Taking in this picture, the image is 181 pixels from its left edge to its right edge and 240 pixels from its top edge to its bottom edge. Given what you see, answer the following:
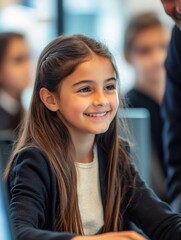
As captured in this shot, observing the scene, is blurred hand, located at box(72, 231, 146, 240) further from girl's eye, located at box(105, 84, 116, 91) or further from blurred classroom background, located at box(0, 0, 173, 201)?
blurred classroom background, located at box(0, 0, 173, 201)

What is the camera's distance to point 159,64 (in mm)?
2316

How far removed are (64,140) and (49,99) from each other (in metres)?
0.07

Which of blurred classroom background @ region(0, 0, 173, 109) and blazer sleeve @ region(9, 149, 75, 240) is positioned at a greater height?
blurred classroom background @ region(0, 0, 173, 109)

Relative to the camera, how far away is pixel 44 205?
95 centimetres

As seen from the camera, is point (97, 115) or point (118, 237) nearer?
point (118, 237)

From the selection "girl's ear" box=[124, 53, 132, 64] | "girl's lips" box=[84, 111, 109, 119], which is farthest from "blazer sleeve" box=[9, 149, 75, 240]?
"girl's ear" box=[124, 53, 132, 64]

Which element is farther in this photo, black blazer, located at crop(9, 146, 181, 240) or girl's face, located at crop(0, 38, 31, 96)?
girl's face, located at crop(0, 38, 31, 96)

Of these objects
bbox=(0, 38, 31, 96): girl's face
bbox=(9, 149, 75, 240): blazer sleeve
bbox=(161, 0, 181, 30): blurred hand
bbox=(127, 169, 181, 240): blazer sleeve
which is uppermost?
bbox=(161, 0, 181, 30): blurred hand

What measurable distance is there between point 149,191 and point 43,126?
0.72 ft

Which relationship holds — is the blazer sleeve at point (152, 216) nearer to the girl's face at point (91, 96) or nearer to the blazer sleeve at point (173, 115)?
the girl's face at point (91, 96)

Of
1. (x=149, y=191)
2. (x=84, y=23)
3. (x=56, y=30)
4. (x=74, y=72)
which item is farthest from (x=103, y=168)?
(x=84, y=23)

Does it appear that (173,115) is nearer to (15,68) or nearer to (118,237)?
(118,237)

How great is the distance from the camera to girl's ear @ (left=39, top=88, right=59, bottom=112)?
103 centimetres

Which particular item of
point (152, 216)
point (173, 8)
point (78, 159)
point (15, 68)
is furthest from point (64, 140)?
point (15, 68)
